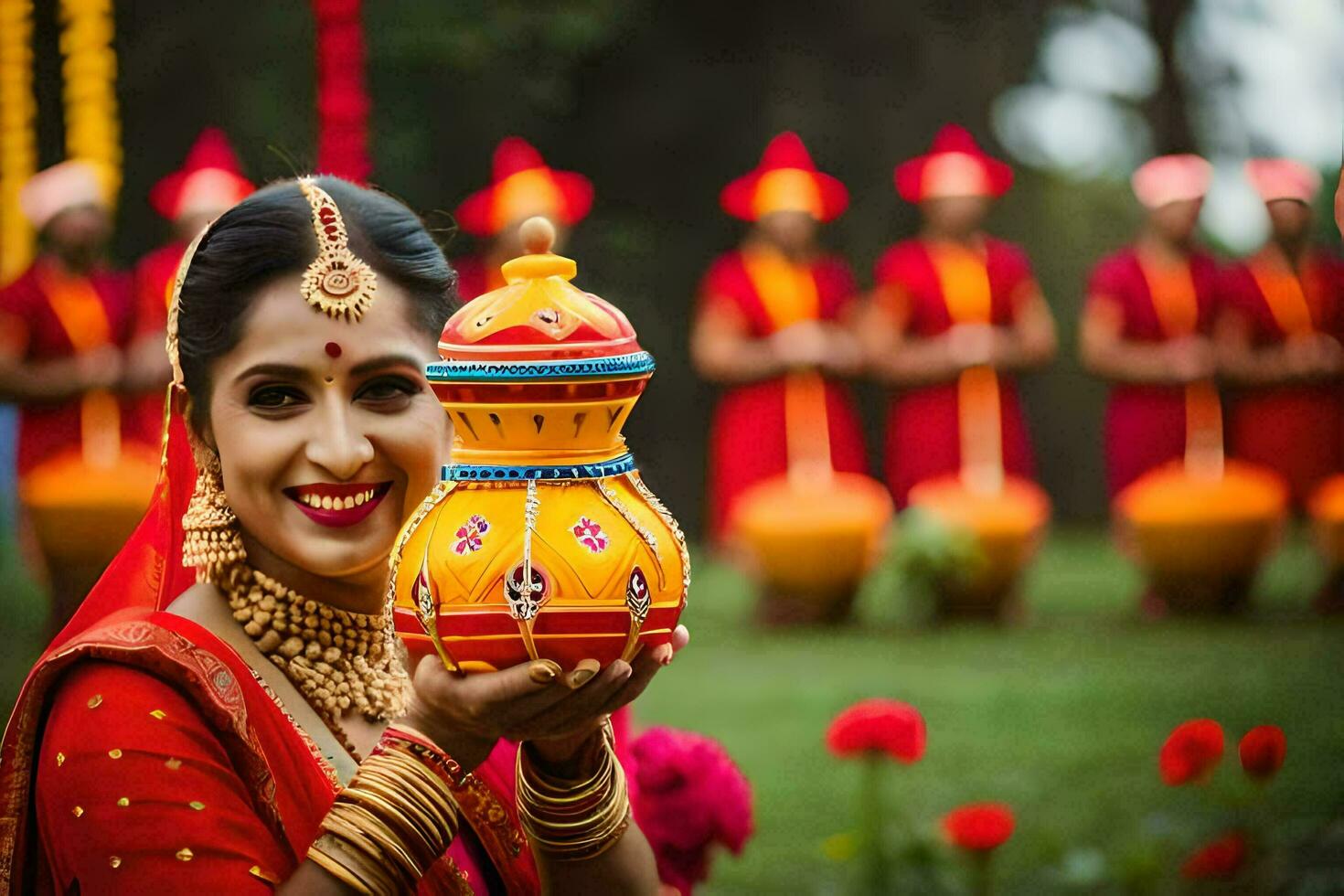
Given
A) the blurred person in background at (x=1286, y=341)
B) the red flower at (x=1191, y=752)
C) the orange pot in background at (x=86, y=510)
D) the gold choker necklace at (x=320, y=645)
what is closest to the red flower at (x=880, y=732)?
the red flower at (x=1191, y=752)

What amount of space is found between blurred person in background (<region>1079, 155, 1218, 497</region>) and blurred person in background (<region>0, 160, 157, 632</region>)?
4258mm

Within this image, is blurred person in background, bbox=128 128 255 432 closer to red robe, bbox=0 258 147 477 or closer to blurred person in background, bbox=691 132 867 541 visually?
red robe, bbox=0 258 147 477

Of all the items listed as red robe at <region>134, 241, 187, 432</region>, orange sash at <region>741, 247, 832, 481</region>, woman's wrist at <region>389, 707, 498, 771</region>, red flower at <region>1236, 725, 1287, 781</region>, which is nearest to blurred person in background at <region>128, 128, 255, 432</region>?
red robe at <region>134, 241, 187, 432</region>

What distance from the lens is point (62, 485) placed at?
6.93 metres

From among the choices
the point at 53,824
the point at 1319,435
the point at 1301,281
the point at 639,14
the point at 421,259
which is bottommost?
the point at 53,824

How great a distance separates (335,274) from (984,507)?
6376 millimetres

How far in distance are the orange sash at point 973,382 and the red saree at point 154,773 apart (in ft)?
21.2

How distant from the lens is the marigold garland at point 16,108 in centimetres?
406

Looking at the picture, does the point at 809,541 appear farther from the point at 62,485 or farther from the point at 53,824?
the point at 53,824

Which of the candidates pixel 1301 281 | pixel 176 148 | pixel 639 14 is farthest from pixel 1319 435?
pixel 176 148

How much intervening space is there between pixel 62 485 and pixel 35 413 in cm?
32

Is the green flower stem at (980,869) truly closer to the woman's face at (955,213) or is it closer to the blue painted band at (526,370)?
the blue painted band at (526,370)

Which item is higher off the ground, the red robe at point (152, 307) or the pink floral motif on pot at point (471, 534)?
the red robe at point (152, 307)

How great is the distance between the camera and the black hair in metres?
1.94
